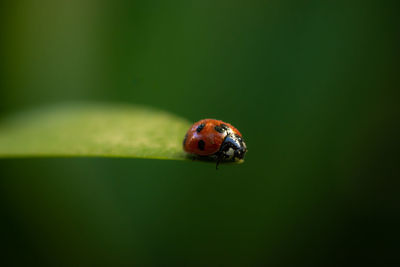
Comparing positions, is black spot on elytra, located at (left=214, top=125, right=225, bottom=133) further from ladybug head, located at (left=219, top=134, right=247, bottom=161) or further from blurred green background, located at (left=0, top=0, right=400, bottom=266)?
blurred green background, located at (left=0, top=0, right=400, bottom=266)

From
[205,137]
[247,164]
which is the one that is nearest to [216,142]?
[205,137]

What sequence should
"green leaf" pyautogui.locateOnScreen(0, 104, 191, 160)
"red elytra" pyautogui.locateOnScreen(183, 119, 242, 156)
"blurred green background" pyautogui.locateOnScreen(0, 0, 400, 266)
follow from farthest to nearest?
1. "blurred green background" pyautogui.locateOnScreen(0, 0, 400, 266)
2. "red elytra" pyautogui.locateOnScreen(183, 119, 242, 156)
3. "green leaf" pyautogui.locateOnScreen(0, 104, 191, 160)

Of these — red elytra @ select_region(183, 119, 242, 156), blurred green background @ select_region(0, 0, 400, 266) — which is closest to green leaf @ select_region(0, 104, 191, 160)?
red elytra @ select_region(183, 119, 242, 156)

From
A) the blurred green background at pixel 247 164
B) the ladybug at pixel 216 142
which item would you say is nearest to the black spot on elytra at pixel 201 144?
the ladybug at pixel 216 142

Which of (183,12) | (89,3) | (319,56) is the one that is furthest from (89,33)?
(319,56)

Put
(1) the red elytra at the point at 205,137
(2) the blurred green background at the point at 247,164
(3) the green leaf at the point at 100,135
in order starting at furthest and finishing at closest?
(2) the blurred green background at the point at 247,164 → (1) the red elytra at the point at 205,137 → (3) the green leaf at the point at 100,135

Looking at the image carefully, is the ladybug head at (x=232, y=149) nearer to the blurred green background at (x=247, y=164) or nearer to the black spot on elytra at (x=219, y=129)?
the black spot on elytra at (x=219, y=129)
